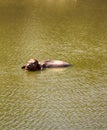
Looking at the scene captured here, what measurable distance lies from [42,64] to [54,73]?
2.78ft

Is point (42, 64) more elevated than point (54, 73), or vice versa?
point (42, 64)

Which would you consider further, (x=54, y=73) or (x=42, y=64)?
(x=42, y=64)

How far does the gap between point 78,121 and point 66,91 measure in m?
2.83

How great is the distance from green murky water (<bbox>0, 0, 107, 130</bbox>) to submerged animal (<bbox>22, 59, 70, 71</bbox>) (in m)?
0.29

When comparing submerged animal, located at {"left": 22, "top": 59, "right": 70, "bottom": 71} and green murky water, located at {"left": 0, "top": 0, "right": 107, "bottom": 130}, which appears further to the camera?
submerged animal, located at {"left": 22, "top": 59, "right": 70, "bottom": 71}

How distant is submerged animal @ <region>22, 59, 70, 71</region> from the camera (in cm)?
2033

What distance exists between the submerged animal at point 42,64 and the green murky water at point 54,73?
11.5 inches

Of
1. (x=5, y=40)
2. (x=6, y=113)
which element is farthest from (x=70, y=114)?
(x=5, y=40)

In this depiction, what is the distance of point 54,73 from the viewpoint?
20188 millimetres

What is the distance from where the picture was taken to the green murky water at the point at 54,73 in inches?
615

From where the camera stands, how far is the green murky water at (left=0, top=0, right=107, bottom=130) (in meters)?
15.6

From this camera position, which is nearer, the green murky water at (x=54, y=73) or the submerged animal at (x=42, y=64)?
the green murky water at (x=54, y=73)

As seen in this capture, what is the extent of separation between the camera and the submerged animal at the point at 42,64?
20325 mm

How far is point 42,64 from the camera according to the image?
2073cm
